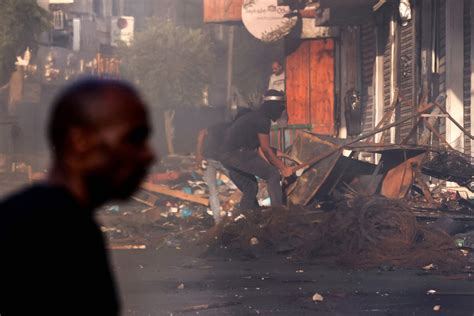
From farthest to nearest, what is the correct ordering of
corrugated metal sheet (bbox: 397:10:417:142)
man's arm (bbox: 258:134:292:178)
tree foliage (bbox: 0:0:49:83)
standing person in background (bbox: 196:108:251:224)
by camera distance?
1. tree foliage (bbox: 0:0:49:83)
2. corrugated metal sheet (bbox: 397:10:417:142)
3. standing person in background (bbox: 196:108:251:224)
4. man's arm (bbox: 258:134:292:178)

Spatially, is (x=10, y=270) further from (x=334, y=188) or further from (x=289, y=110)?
(x=289, y=110)

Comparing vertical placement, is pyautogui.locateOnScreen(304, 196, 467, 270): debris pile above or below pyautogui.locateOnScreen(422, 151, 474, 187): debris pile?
below

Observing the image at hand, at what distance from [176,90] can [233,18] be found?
21871 mm

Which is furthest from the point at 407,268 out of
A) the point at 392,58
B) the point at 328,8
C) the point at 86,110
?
the point at 328,8

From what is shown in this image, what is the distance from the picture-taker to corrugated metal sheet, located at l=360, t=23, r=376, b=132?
2106cm

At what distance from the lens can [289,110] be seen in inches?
982

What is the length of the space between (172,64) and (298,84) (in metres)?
24.2

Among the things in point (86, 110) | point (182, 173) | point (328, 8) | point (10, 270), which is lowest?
point (182, 173)

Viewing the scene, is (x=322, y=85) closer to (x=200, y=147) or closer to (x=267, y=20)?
(x=267, y=20)

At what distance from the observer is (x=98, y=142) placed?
6.66 ft

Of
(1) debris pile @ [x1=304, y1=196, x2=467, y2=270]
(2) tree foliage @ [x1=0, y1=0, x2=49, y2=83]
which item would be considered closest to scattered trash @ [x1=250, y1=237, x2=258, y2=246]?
(1) debris pile @ [x1=304, y1=196, x2=467, y2=270]

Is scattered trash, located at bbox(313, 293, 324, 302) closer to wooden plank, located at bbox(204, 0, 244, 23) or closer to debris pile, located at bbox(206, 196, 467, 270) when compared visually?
debris pile, located at bbox(206, 196, 467, 270)

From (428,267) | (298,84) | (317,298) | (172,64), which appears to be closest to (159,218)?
(428,267)

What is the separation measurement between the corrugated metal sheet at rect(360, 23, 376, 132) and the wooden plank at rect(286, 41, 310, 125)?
2710 mm
